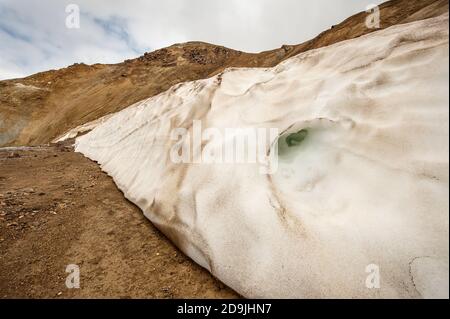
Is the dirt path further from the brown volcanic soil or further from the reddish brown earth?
the brown volcanic soil

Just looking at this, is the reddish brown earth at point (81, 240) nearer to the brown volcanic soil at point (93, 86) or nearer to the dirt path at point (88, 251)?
the dirt path at point (88, 251)

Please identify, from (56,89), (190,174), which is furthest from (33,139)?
(190,174)

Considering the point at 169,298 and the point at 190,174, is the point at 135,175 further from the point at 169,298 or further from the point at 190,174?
the point at 169,298

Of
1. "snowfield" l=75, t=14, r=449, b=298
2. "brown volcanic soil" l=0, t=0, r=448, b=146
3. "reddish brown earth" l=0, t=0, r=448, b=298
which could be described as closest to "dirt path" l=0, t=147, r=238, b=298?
"reddish brown earth" l=0, t=0, r=448, b=298

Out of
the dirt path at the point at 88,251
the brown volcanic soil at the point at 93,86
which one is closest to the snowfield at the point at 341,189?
the dirt path at the point at 88,251

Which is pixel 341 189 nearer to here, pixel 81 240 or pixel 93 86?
pixel 81 240
